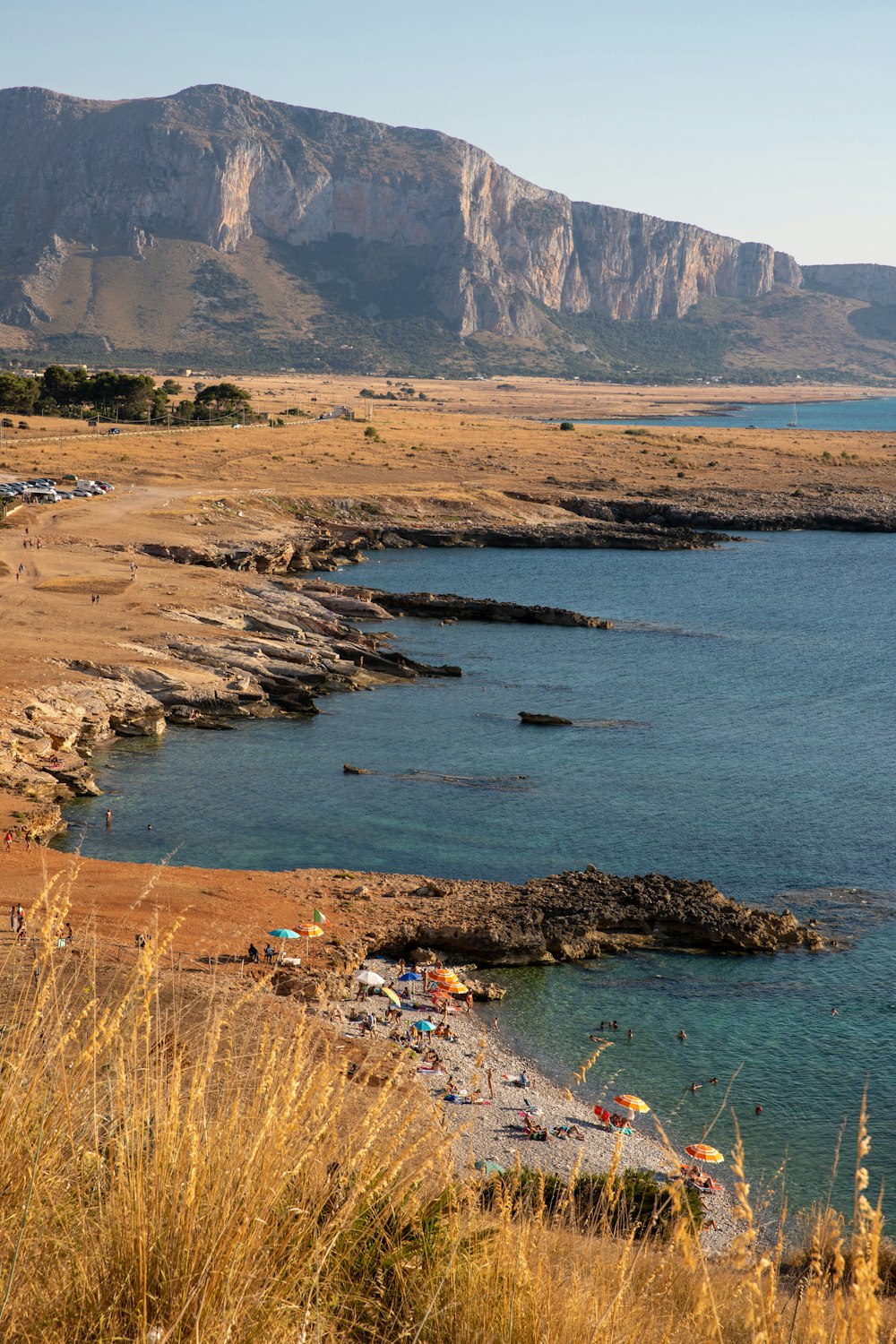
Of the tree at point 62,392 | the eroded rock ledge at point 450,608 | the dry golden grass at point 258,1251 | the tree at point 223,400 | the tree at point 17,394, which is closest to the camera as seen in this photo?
the dry golden grass at point 258,1251

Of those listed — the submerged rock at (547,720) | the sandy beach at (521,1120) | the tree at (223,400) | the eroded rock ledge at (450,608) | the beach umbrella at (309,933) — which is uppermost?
the tree at (223,400)

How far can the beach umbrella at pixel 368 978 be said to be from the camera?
23.9m

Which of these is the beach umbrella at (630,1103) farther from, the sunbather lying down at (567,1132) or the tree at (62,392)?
the tree at (62,392)

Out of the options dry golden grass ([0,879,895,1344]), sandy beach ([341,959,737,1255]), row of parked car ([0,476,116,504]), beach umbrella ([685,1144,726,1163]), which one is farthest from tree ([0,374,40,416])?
dry golden grass ([0,879,895,1344])

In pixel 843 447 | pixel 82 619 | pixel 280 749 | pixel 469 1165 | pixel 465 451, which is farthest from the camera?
pixel 843 447

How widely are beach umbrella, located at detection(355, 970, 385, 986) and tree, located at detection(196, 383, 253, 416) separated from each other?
351 feet

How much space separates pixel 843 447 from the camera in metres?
141

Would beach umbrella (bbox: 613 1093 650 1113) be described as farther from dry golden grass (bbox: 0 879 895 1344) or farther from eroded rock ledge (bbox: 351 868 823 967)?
dry golden grass (bbox: 0 879 895 1344)

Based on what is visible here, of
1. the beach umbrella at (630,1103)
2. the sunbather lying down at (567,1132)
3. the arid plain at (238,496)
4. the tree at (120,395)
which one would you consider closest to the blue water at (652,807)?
the beach umbrella at (630,1103)

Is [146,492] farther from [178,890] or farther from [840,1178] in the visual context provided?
[840,1178]

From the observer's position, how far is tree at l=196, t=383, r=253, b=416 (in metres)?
125

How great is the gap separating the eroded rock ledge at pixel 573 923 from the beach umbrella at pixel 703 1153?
25.9 feet

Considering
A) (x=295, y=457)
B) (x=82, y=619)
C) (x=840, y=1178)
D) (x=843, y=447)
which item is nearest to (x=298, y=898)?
(x=840, y=1178)

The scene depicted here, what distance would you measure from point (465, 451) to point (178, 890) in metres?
94.6
